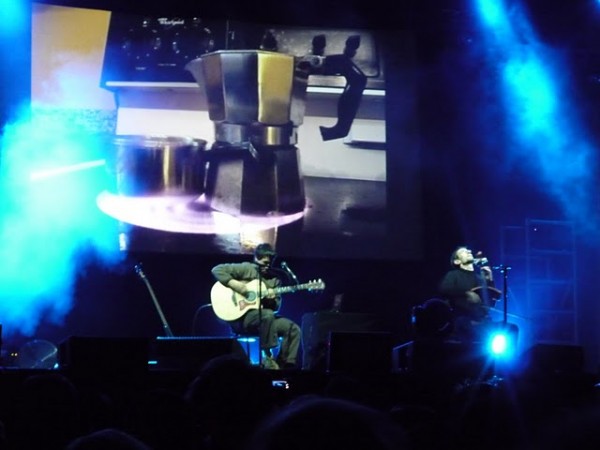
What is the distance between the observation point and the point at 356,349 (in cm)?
694

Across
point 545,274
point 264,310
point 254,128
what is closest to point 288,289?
point 264,310

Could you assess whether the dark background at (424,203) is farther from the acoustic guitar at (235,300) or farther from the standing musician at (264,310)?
the standing musician at (264,310)

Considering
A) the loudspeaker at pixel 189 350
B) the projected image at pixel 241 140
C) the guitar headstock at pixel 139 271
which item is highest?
the projected image at pixel 241 140

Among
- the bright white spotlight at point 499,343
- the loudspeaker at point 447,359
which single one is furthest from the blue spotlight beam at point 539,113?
the loudspeaker at point 447,359

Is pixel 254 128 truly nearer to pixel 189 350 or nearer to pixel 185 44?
pixel 185 44

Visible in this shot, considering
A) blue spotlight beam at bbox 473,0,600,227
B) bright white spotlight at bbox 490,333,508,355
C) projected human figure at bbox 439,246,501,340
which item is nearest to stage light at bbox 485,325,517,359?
bright white spotlight at bbox 490,333,508,355

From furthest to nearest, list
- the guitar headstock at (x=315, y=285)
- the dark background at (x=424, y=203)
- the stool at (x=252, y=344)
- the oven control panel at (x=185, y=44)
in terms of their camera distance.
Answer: the dark background at (x=424, y=203) → the oven control panel at (x=185, y=44) → the guitar headstock at (x=315, y=285) → the stool at (x=252, y=344)

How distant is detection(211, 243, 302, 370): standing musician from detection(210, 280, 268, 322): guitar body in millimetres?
10

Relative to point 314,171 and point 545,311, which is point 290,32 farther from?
point 545,311

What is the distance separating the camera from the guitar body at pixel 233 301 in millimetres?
9414

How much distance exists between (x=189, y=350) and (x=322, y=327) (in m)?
2.24

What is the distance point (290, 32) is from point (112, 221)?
292cm

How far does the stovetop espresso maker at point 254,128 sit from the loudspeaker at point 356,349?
343 cm

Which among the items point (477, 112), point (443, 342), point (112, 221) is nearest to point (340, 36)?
point (477, 112)
